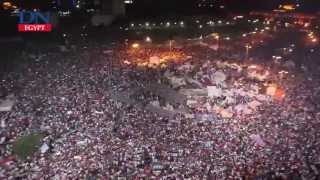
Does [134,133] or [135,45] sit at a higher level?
[135,45]

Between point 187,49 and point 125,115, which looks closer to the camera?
point 125,115

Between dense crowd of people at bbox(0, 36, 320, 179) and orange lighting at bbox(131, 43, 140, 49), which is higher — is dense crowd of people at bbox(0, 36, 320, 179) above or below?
below

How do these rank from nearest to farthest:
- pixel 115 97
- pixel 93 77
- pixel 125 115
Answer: pixel 125 115
pixel 115 97
pixel 93 77

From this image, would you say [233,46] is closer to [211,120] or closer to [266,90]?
[266,90]

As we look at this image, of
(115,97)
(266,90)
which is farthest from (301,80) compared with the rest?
(115,97)

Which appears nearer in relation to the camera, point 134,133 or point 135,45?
point 134,133

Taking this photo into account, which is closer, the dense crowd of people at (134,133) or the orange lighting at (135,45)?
the dense crowd of people at (134,133)

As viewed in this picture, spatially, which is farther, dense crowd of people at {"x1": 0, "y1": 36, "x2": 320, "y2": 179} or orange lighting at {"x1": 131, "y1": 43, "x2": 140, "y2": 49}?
orange lighting at {"x1": 131, "y1": 43, "x2": 140, "y2": 49}

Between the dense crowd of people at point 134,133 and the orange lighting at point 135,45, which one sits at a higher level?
the orange lighting at point 135,45
